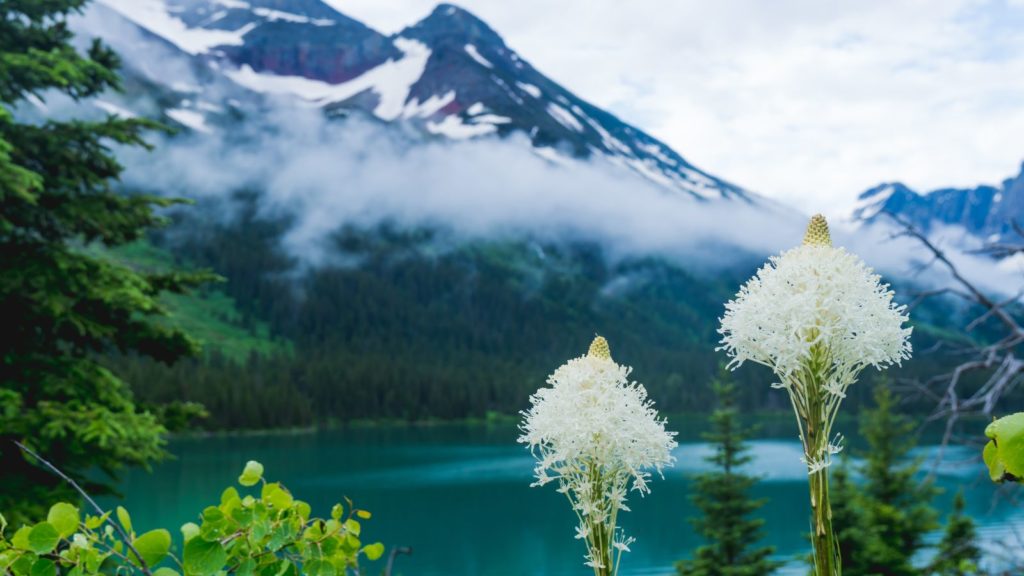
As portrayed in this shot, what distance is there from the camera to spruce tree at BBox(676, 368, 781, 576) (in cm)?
1956

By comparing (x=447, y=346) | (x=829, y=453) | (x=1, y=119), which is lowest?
(x=829, y=453)

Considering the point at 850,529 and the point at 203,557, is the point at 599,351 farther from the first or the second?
the point at 850,529

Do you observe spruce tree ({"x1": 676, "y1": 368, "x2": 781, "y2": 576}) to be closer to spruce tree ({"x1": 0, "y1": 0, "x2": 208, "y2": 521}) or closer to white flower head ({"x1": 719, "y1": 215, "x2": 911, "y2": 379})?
spruce tree ({"x1": 0, "y1": 0, "x2": 208, "y2": 521})

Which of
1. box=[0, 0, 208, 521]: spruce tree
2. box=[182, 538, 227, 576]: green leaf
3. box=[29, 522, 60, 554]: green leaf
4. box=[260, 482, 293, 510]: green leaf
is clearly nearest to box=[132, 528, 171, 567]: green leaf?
box=[182, 538, 227, 576]: green leaf

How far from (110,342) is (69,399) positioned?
1.48 meters

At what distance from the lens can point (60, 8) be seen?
11.1 meters

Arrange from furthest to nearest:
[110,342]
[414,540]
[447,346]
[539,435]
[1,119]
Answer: [447,346]
[414,540]
[110,342]
[1,119]
[539,435]

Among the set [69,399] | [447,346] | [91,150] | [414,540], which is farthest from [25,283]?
[447,346]

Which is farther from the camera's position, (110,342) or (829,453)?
(110,342)

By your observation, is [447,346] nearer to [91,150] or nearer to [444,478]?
[444,478]

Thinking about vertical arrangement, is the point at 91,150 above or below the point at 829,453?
above

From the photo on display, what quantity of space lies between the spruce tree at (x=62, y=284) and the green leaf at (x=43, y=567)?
7.12m

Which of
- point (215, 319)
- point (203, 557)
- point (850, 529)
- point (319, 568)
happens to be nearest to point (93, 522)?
point (203, 557)

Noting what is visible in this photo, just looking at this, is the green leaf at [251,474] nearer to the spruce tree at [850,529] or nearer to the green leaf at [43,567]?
the green leaf at [43,567]
